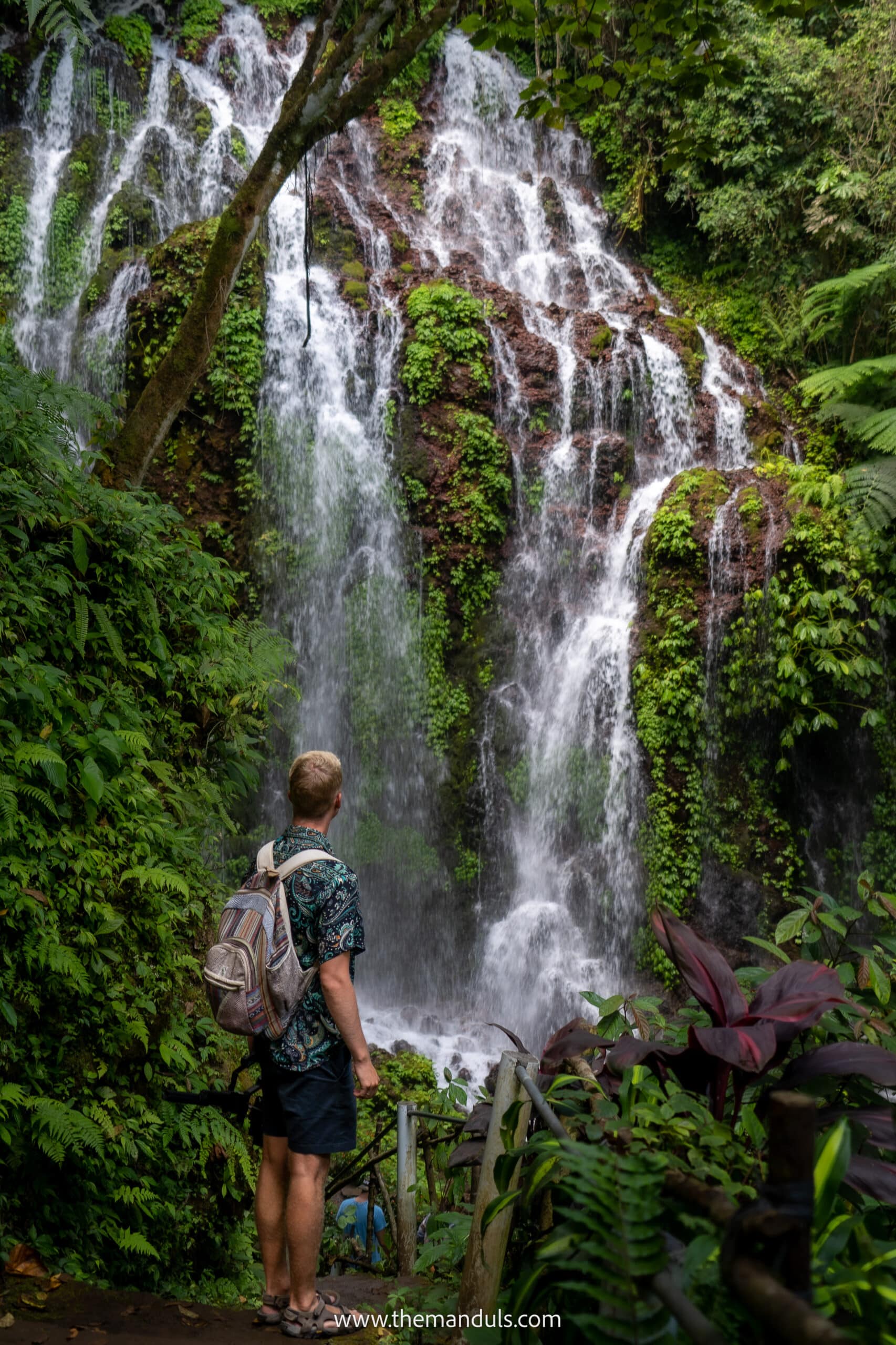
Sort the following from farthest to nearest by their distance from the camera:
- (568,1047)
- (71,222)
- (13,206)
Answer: (71,222)
(13,206)
(568,1047)

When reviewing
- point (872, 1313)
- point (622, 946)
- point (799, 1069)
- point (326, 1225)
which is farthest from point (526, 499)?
point (872, 1313)

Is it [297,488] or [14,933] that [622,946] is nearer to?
[297,488]

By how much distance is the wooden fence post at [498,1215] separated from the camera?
6.43ft

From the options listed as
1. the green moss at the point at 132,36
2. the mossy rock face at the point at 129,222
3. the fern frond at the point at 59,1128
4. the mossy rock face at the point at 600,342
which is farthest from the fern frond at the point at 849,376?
the green moss at the point at 132,36

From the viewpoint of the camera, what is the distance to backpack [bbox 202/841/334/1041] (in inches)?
102

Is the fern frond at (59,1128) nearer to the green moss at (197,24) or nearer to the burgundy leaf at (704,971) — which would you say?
the burgundy leaf at (704,971)

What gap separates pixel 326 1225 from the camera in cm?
551

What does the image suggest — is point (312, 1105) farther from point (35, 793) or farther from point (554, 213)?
point (554, 213)

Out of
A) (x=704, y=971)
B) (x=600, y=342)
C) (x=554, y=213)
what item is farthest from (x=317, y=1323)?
(x=554, y=213)

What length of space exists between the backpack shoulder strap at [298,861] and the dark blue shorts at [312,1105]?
56 cm

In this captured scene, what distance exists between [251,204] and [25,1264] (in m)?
5.30

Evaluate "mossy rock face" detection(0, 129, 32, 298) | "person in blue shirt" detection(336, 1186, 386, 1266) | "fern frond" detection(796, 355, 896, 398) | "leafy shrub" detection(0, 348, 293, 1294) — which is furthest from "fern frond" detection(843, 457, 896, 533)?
"mossy rock face" detection(0, 129, 32, 298)

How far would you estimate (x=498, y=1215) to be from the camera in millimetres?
1977

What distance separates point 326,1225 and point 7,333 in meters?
10.0
